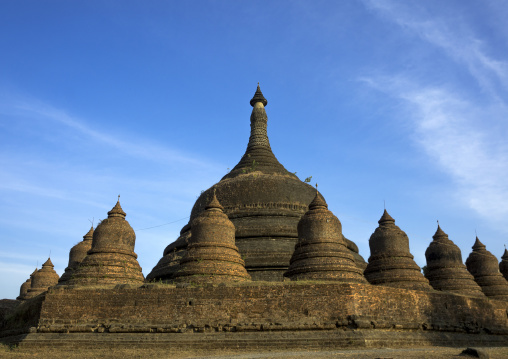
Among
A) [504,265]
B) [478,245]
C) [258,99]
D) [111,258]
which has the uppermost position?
[258,99]

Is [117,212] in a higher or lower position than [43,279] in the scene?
higher

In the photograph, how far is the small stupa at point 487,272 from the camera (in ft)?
95.9

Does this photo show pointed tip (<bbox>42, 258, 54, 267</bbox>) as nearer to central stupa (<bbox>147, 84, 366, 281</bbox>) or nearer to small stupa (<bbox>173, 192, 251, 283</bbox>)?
central stupa (<bbox>147, 84, 366, 281</bbox>)

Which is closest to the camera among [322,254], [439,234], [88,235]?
[322,254]

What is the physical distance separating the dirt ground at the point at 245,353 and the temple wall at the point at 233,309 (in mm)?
874

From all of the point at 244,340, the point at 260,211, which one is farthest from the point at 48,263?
the point at 244,340

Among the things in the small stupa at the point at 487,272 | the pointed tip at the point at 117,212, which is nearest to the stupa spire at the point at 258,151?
the pointed tip at the point at 117,212

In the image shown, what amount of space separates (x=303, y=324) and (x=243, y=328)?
2130 mm

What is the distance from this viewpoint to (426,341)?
17609 millimetres

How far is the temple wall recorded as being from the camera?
54.6 feet

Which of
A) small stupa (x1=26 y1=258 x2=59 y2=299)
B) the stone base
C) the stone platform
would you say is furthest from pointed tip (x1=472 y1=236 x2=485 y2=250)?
small stupa (x1=26 y1=258 x2=59 y2=299)

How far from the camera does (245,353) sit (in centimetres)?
1548

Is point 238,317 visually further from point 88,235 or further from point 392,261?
point 88,235

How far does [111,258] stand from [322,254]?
32.4ft
